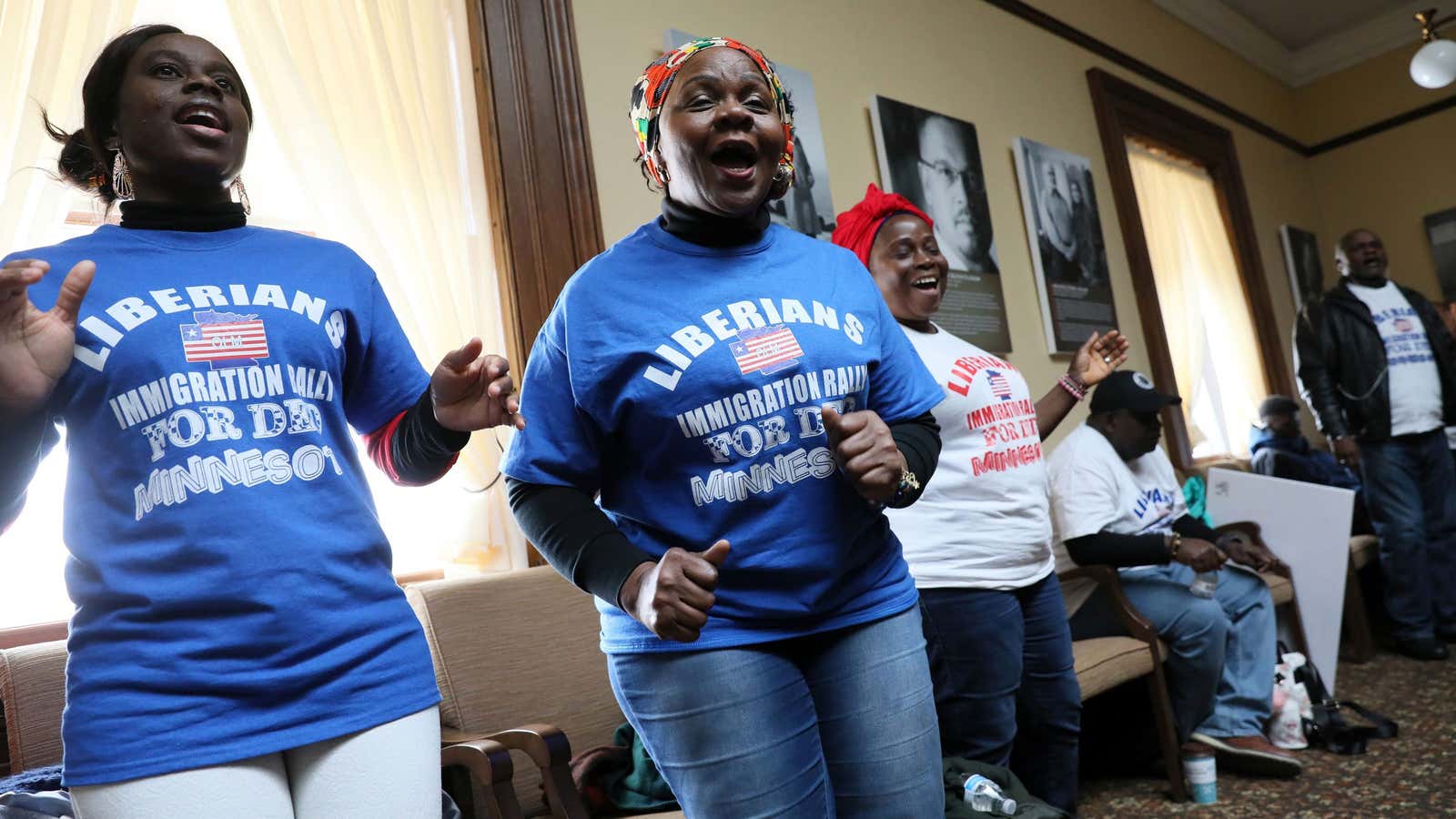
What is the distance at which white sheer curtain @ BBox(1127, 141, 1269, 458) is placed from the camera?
18.9 feet

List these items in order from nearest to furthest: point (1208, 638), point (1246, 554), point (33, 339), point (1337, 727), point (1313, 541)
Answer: point (33, 339) → point (1208, 638) → point (1337, 727) → point (1246, 554) → point (1313, 541)

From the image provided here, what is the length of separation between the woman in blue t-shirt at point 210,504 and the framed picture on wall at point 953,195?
296 centimetres

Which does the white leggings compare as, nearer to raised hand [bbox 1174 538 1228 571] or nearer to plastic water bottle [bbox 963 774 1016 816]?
plastic water bottle [bbox 963 774 1016 816]

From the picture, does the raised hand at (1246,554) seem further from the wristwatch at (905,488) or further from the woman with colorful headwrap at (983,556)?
the wristwatch at (905,488)

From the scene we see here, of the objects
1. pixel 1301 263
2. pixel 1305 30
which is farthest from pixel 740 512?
pixel 1305 30

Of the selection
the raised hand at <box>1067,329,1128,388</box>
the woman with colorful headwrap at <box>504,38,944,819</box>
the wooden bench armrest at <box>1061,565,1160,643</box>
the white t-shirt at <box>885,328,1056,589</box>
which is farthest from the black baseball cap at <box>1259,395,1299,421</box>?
the woman with colorful headwrap at <box>504,38,944,819</box>

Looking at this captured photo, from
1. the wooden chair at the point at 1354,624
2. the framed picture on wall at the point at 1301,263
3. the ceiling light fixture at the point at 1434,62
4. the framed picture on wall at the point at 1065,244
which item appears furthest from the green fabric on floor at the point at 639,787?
the framed picture on wall at the point at 1301,263

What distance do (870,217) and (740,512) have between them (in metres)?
1.45

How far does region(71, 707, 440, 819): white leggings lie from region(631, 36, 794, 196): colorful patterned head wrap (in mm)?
723

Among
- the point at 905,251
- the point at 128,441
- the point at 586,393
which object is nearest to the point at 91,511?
the point at 128,441

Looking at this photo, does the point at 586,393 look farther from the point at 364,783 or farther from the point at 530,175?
the point at 530,175

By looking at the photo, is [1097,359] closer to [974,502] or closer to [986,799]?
[974,502]

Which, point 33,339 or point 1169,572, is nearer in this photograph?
point 33,339

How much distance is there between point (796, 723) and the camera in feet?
3.56
